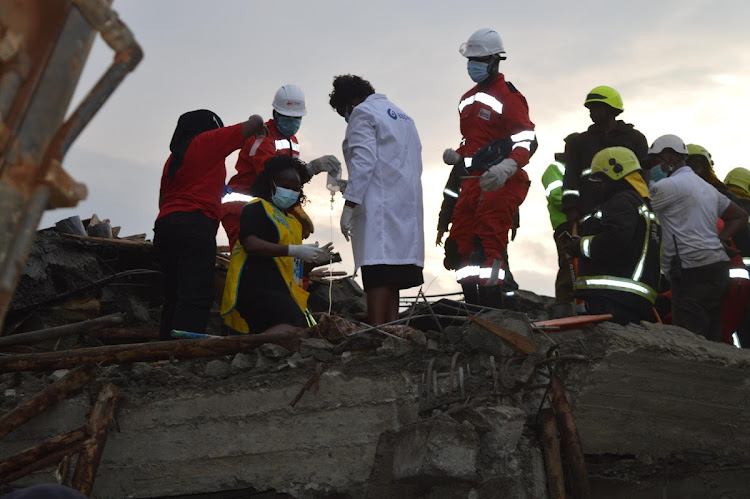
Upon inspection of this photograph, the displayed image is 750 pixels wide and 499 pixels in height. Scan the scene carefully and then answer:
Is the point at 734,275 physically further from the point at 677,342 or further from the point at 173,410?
the point at 173,410

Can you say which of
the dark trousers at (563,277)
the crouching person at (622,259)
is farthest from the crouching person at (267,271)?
the dark trousers at (563,277)

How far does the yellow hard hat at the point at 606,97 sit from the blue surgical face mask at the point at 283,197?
2878mm

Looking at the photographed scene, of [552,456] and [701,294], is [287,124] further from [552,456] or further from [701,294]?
[552,456]

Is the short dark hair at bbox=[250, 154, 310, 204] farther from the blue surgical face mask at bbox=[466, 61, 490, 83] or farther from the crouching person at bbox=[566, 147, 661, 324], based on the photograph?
the crouching person at bbox=[566, 147, 661, 324]

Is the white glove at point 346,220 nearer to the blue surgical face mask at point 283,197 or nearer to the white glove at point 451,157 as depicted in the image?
the blue surgical face mask at point 283,197

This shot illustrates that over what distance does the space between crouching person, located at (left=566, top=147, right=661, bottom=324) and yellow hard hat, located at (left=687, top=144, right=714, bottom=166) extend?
1.81 m

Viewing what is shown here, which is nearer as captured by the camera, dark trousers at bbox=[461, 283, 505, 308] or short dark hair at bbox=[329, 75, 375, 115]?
dark trousers at bbox=[461, 283, 505, 308]

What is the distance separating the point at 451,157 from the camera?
646 cm

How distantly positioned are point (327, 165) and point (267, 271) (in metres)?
1.11

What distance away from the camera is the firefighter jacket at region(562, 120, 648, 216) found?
23.4 feet

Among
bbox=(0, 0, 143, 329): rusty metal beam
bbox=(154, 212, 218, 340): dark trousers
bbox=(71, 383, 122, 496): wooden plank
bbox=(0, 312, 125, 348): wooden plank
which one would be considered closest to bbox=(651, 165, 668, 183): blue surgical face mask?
bbox=(154, 212, 218, 340): dark trousers

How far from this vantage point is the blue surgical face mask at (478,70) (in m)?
6.31

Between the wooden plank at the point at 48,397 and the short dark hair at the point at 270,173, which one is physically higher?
the short dark hair at the point at 270,173

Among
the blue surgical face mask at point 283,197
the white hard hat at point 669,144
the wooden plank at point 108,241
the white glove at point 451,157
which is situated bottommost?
the wooden plank at point 108,241
